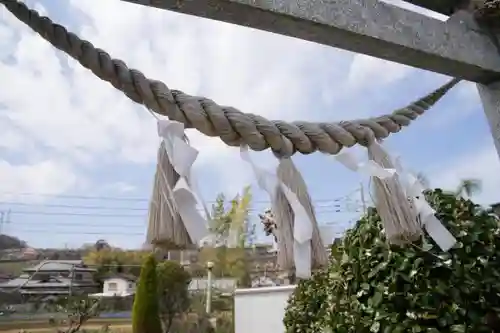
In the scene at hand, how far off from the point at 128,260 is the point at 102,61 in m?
6.97

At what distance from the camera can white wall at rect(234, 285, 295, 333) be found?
4.55 metres

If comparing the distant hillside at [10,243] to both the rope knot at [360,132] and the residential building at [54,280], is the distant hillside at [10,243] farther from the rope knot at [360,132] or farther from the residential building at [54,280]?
the rope knot at [360,132]

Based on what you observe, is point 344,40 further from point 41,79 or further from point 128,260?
point 128,260

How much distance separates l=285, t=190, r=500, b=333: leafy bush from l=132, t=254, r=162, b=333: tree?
15.4ft

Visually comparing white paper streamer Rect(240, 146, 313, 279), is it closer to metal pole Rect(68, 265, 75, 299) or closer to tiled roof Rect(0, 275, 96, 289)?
metal pole Rect(68, 265, 75, 299)

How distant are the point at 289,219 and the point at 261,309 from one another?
4.66 meters

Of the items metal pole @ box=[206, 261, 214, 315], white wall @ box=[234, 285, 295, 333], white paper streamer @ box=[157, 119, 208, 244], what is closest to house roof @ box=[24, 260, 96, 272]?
metal pole @ box=[206, 261, 214, 315]

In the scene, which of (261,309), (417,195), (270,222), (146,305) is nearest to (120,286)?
(146,305)

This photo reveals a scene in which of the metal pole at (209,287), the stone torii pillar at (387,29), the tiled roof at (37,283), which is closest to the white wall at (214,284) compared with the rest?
the metal pole at (209,287)

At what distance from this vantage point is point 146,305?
18.9ft

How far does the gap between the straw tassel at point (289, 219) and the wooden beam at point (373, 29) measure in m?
0.24

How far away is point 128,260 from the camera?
7035 millimetres

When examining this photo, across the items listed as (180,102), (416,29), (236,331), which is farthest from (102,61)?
(236,331)

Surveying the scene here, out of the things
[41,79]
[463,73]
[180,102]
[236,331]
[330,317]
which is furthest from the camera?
[236,331]
